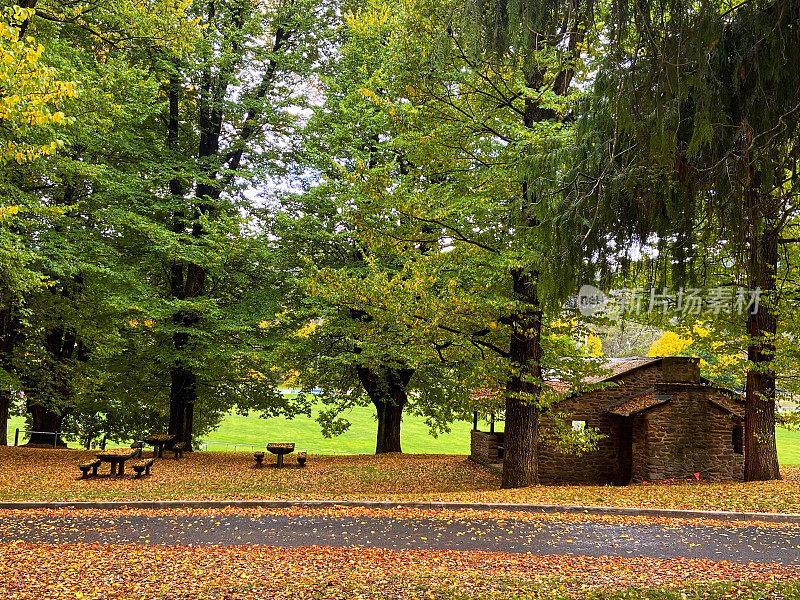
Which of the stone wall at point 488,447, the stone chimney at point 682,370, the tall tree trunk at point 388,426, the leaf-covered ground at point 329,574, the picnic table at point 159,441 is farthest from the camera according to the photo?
the tall tree trunk at point 388,426

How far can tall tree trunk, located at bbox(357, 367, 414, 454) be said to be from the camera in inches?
779

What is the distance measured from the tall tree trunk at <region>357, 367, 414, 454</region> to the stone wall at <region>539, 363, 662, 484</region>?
189 inches

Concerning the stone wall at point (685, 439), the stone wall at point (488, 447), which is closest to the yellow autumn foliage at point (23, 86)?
the stone wall at point (488, 447)

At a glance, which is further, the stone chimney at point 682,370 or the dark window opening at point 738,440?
the dark window opening at point 738,440

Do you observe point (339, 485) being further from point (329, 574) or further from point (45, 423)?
point (45, 423)

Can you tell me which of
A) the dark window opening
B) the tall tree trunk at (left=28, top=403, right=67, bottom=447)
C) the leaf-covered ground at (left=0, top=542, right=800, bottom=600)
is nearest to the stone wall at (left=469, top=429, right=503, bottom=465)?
the dark window opening

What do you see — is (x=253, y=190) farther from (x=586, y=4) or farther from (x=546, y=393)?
(x=586, y=4)

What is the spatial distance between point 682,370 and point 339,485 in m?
10.8

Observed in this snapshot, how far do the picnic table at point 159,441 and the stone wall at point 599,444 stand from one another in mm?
11058

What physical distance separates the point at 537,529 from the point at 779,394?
1137cm

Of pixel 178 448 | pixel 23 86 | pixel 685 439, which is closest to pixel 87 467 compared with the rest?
pixel 178 448

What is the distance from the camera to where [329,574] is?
21.4 feet

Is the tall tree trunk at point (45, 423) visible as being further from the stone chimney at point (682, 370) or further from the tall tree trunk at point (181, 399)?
the stone chimney at point (682, 370)

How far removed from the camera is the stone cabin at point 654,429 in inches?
688
